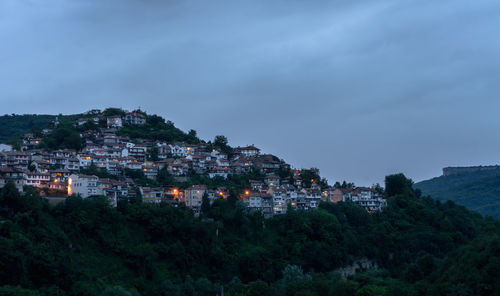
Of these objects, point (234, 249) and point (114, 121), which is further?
point (114, 121)

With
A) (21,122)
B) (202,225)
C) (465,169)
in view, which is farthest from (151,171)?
(465,169)

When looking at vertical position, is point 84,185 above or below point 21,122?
below

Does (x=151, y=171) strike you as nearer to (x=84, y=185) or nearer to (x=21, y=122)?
(x=84, y=185)

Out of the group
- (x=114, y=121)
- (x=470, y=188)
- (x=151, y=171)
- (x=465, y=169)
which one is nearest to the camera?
(x=151, y=171)

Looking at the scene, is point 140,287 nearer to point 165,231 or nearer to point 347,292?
point 165,231

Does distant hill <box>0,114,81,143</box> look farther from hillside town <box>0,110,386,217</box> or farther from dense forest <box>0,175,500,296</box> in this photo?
dense forest <box>0,175,500,296</box>

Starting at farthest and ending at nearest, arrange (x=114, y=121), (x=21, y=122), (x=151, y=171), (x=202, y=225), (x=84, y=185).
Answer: (x=21, y=122) < (x=114, y=121) < (x=151, y=171) < (x=84, y=185) < (x=202, y=225)

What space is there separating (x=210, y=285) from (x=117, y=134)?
1102 inches

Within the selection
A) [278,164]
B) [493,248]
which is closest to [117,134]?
[278,164]

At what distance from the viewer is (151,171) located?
2050 inches

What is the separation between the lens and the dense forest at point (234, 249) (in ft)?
101

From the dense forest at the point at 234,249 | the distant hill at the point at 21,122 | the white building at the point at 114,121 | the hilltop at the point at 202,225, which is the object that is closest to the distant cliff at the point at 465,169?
the hilltop at the point at 202,225

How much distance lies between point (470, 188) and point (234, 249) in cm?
5751

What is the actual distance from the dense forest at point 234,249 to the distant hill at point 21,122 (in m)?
35.8
